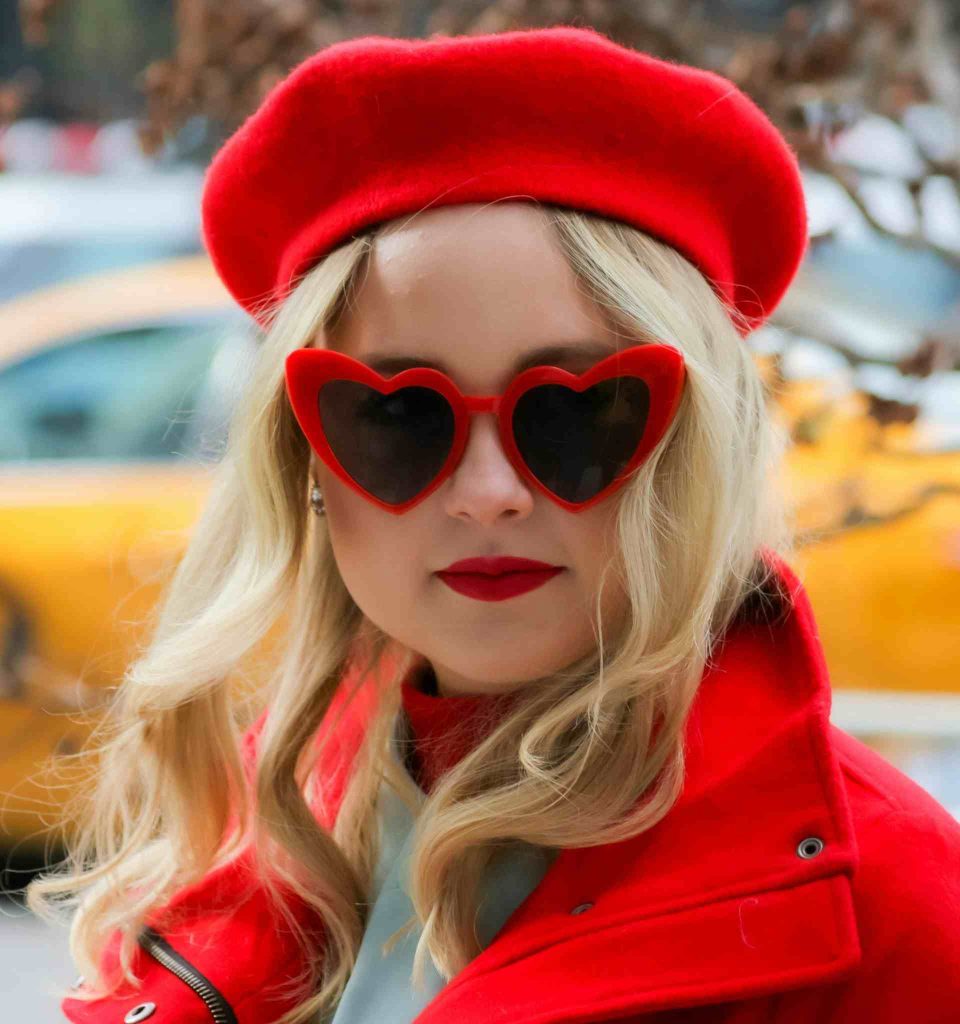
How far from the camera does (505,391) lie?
1.08 metres

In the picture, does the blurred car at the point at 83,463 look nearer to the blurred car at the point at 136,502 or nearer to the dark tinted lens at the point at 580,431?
the blurred car at the point at 136,502

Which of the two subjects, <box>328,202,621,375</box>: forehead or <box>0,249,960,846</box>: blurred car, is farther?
<box>0,249,960,846</box>: blurred car

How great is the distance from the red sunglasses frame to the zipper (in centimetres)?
55

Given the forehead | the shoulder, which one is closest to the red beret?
the forehead

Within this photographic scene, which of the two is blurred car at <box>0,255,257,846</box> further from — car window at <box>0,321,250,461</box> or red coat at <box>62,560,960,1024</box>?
red coat at <box>62,560,960,1024</box>

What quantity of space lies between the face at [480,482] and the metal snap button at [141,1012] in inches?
18.7

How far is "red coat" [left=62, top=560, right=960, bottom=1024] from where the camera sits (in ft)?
3.14

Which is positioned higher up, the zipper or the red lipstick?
the red lipstick

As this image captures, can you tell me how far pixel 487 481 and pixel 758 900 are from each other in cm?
41

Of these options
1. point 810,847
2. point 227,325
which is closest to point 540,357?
point 810,847

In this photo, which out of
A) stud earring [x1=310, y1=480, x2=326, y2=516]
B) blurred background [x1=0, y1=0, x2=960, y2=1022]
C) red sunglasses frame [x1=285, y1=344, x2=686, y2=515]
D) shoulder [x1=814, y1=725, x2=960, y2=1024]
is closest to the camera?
shoulder [x1=814, y1=725, x2=960, y2=1024]

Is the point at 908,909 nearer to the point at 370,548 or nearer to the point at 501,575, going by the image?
the point at 501,575

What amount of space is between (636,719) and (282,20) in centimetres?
192

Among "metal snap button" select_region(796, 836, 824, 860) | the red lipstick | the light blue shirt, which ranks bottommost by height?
the light blue shirt
